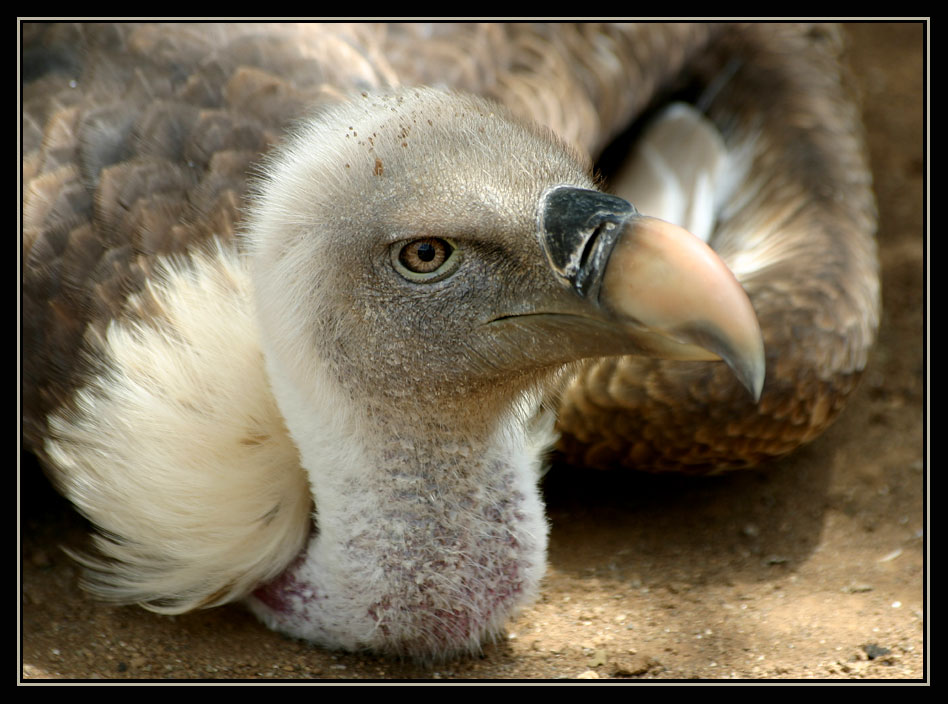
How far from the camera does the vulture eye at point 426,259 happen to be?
106 inches

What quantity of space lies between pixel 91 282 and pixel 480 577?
1.48 metres

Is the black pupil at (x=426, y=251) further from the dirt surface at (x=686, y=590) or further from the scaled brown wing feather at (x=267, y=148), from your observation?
the dirt surface at (x=686, y=590)

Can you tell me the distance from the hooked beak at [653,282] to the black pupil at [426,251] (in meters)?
0.28

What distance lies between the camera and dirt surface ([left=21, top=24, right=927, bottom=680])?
123 inches

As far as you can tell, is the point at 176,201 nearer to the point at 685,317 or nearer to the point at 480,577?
the point at 480,577

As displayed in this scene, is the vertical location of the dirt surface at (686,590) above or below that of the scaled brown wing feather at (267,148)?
below

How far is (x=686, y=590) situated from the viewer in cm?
358

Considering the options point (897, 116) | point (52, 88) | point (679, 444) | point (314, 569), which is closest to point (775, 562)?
point (679, 444)

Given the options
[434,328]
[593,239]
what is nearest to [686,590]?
[434,328]

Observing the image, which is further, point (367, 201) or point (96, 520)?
point (96, 520)

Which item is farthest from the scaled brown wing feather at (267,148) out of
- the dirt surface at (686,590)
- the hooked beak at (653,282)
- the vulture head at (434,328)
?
the hooked beak at (653,282)

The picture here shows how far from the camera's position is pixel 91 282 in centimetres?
338

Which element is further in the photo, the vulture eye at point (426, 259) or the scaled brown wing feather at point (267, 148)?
the scaled brown wing feather at point (267, 148)

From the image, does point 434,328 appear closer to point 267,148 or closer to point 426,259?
point 426,259
